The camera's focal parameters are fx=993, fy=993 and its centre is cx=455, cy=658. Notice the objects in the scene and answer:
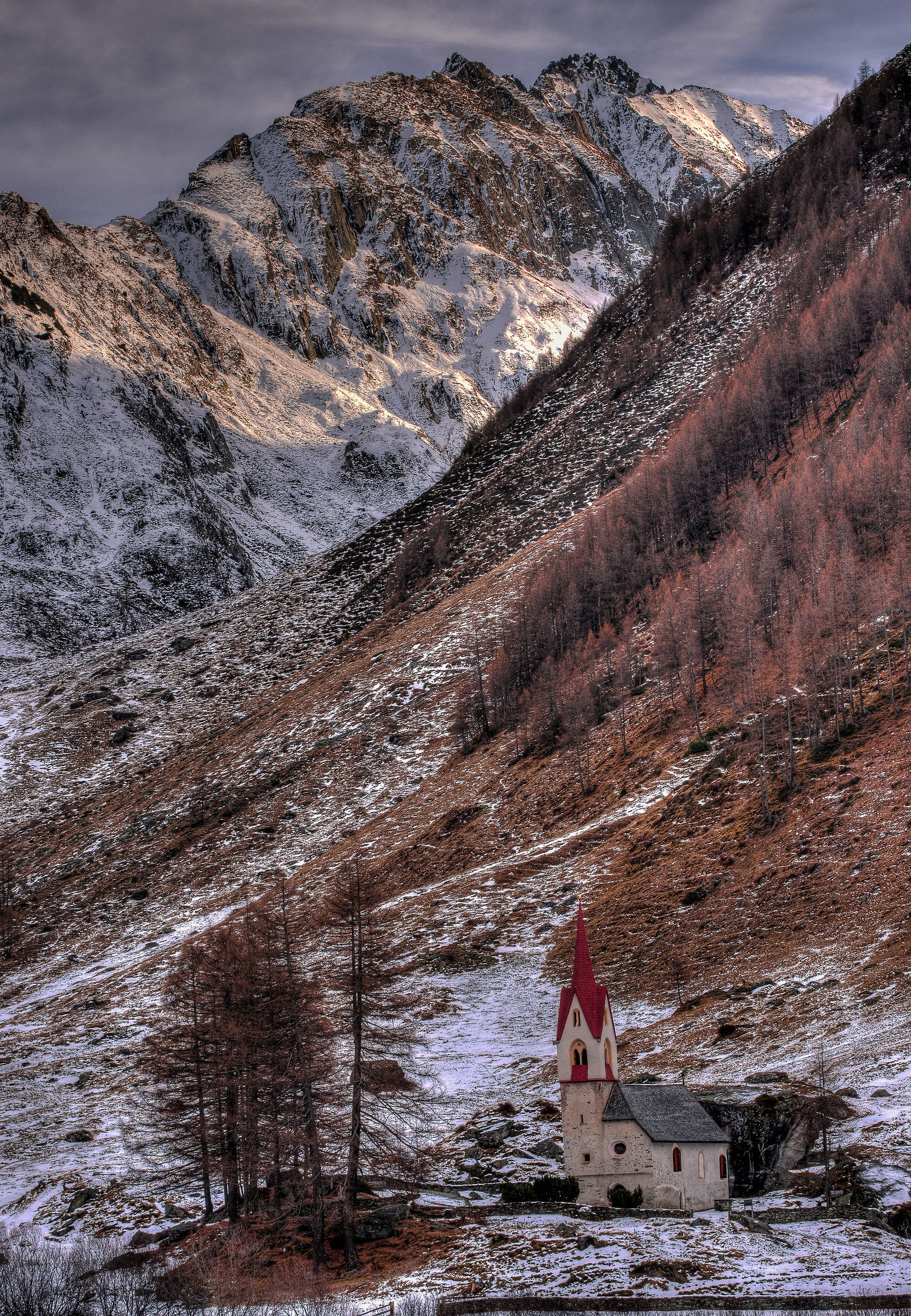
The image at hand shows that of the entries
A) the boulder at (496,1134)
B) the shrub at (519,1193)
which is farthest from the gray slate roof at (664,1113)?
the boulder at (496,1134)

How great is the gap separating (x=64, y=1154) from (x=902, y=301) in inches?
4758

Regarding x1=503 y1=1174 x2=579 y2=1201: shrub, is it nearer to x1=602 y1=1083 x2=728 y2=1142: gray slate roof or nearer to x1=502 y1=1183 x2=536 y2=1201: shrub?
x1=502 y1=1183 x2=536 y2=1201: shrub

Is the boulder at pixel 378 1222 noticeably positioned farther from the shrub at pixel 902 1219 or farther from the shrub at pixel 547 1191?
the shrub at pixel 902 1219

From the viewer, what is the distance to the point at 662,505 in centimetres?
11431

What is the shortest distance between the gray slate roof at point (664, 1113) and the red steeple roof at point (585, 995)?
195 cm

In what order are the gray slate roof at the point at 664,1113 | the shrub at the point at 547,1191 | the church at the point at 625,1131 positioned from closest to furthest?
the gray slate roof at the point at 664,1113
the church at the point at 625,1131
the shrub at the point at 547,1191

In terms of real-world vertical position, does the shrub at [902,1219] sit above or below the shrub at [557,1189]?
above

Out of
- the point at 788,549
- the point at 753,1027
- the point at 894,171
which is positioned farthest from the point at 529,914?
the point at 894,171

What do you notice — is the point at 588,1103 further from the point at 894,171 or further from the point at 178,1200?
the point at 894,171

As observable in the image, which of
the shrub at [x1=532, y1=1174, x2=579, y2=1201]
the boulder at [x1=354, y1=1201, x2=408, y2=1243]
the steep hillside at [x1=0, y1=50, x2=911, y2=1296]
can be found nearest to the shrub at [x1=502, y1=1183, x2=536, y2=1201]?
the shrub at [x1=532, y1=1174, x2=579, y2=1201]

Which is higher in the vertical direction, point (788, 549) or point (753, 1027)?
point (788, 549)

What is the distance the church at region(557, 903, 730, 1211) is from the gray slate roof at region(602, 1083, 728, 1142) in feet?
0.06

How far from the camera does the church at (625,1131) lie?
28.3 m

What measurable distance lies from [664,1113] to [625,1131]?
1.25 m
